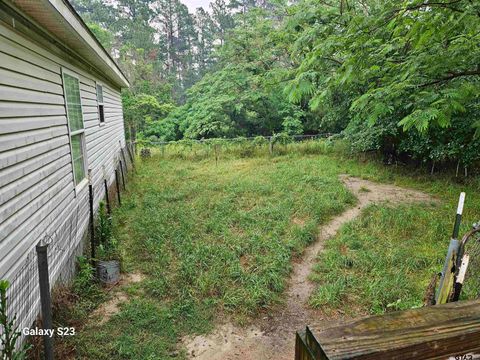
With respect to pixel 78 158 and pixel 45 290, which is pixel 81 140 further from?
pixel 45 290

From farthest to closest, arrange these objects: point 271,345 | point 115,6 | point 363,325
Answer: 1. point 115,6
2. point 271,345
3. point 363,325

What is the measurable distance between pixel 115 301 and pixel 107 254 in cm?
98

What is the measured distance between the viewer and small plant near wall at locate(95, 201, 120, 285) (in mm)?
3438

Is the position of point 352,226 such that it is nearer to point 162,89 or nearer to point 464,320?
point 464,320

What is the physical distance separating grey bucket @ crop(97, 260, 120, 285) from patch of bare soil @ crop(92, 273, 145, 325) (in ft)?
0.26

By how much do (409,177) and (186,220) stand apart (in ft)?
20.4

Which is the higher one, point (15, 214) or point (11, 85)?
point (11, 85)

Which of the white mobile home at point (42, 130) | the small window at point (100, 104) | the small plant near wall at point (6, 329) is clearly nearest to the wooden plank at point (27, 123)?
the white mobile home at point (42, 130)

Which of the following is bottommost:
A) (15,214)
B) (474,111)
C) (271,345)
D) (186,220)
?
(271,345)

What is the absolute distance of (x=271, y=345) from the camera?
2635mm

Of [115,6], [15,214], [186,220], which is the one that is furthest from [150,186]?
[115,6]

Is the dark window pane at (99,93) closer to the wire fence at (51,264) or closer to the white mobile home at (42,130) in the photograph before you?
the white mobile home at (42,130)

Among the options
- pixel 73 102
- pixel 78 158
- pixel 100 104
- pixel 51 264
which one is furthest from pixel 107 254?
pixel 100 104

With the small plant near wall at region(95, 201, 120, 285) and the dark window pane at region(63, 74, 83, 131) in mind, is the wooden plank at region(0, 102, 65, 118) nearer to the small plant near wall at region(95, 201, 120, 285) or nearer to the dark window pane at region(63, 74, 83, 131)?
the dark window pane at region(63, 74, 83, 131)
